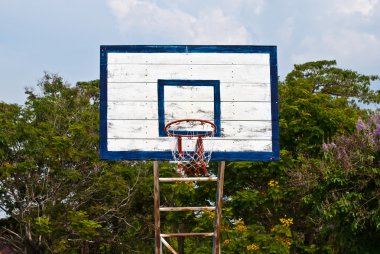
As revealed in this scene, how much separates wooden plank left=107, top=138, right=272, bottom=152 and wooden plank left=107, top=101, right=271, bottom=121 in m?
0.39

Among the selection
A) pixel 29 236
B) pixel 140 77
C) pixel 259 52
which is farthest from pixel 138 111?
pixel 29 236

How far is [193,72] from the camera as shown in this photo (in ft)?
34.1

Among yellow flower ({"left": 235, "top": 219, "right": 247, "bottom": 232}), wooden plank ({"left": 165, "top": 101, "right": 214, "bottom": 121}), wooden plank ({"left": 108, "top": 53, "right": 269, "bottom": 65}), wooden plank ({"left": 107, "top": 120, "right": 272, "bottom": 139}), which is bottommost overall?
yellow flower ({"left": 235, "top": 219, "right": 247, "bottom": 232})

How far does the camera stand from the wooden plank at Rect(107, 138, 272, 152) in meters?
9.93

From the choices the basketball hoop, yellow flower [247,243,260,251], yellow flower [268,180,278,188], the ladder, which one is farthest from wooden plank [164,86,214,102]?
yellow flower [268,180,278,188]

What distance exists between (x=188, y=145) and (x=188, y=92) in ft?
3.02

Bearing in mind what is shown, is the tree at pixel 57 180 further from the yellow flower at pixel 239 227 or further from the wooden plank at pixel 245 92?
the wooden plank at pixel 245 92

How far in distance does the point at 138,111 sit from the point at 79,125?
11.5m

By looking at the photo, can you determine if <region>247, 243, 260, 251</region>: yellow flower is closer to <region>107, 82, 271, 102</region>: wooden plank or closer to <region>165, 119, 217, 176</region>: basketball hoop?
<region>165, 119, 217, 176</region>: basketball hoop

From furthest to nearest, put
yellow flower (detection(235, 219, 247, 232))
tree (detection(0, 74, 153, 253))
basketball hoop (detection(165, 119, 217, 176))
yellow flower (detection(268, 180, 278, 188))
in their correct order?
tree (detection(0, 74, 153, 253)) < yellow flower (detection(268, 180, 278, 188)) < yellow flower (detection(235, 219, 247, 232)) < basketball hoop (detection(165, 119, 217, 176))

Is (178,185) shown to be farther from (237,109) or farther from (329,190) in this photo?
(237,109)

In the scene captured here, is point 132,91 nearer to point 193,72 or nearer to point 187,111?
point 187,111

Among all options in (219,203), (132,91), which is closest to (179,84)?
(132,91)

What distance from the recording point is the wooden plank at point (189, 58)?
10414 millimetres
